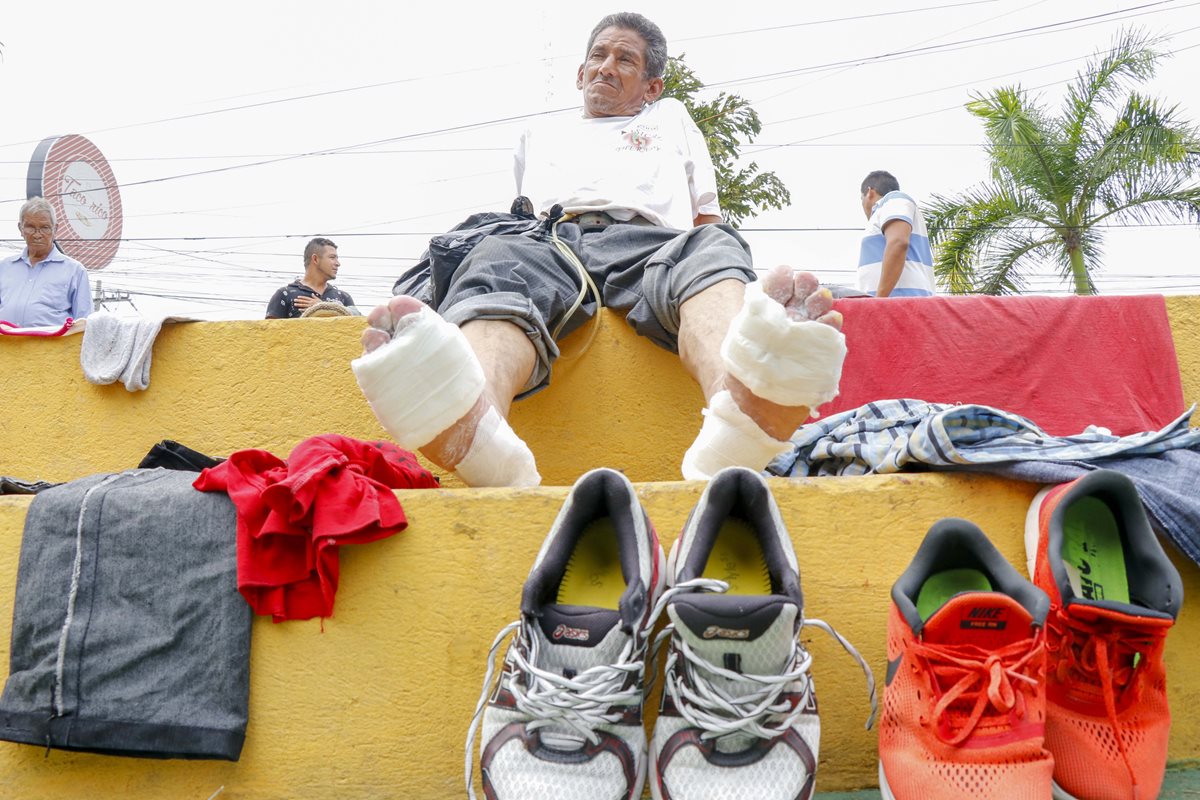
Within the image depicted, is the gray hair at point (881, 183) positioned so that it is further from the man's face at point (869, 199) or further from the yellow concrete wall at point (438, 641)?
the yellow concrete wall at point (438, 641)

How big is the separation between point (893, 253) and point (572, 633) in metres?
3.01

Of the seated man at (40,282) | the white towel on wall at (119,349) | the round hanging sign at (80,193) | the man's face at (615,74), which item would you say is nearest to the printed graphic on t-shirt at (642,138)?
the man's face at (615,74)

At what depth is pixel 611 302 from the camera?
2.06m

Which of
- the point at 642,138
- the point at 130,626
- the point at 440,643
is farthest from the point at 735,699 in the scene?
the point at 642,138

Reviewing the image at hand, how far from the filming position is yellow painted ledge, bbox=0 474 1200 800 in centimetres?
125

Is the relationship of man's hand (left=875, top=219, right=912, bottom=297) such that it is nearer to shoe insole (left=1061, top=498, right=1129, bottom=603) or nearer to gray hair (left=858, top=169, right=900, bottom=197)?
gray hair (left=858, top=169, right=900, bottom=197)

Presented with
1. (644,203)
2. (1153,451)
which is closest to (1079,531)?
(1153,451)

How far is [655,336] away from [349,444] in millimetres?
740

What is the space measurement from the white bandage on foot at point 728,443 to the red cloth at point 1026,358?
31.0 inches

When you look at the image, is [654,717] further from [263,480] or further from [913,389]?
[913,389]

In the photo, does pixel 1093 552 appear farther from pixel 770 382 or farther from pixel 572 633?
pixel 572 633

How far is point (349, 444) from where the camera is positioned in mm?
1493

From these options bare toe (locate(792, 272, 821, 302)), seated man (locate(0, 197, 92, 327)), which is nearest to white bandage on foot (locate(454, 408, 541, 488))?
bare toe (locate(792, 272, 821, 302))

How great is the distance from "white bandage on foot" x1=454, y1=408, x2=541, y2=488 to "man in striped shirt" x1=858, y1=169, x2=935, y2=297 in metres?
2.56
